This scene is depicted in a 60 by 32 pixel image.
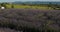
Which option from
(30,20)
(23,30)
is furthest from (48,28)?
(30,20)

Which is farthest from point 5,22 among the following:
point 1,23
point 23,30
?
point 23,30

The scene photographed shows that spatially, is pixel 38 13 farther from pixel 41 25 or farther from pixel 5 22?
pixel 41 25

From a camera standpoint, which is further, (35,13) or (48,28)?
(35,13)

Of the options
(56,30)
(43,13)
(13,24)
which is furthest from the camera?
(43,13)

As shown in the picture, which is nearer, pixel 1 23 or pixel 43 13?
pixel 1 23

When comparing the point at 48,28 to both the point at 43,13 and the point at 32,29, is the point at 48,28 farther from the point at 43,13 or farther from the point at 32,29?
the point at 43,13

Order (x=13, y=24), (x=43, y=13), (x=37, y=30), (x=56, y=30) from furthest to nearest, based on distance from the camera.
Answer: (x=43, y=13) → (x=13, y=24) → (x=37, y=30) → (x=56, y=30)

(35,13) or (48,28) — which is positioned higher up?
(48,28)

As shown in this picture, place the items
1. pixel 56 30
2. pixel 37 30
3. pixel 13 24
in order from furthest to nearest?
pixel 13 24
pixel 37 30
pixel 56 30

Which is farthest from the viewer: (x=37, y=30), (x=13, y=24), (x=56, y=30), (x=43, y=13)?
(x=43, y=13)
